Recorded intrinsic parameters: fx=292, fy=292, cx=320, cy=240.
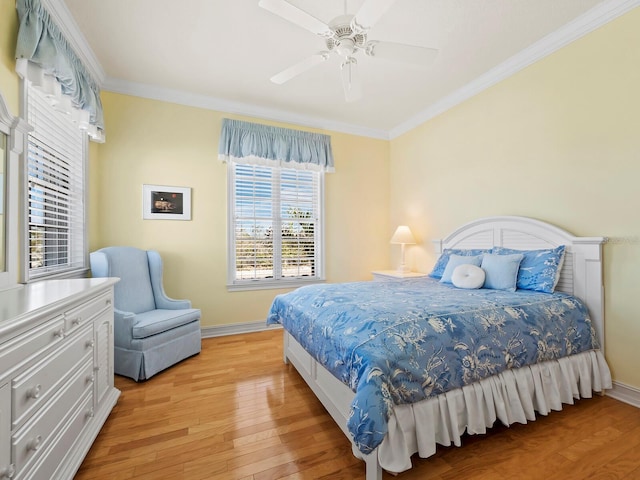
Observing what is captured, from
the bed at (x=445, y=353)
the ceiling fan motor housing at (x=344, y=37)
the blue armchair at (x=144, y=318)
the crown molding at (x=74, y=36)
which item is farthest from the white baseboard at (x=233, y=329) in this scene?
the ceiling fan motor housing at (x=344, y=37)

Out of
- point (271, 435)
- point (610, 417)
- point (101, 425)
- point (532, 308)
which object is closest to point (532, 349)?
point (532, 308)

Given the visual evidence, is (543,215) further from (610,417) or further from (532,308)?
(610,417)

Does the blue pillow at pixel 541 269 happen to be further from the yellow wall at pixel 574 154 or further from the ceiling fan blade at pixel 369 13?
the ceiling fan blade at pixel 369 13

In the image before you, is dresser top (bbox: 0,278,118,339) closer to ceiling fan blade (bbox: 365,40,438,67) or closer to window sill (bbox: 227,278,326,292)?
window sill (bbox: 227,278,326,292)

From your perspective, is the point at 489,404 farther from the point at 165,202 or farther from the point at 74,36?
the point at 74,36

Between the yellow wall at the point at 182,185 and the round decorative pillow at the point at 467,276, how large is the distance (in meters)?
1.88

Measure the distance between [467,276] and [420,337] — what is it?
135cm

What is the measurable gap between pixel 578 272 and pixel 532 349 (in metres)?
0.97

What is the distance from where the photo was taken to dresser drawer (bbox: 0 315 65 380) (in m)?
0.96

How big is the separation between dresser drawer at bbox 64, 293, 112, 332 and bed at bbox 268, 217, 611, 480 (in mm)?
1255

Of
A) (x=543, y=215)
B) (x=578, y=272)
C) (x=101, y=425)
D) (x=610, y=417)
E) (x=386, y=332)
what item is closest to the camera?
(x=386, y=332)

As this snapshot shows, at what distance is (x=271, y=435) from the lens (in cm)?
175

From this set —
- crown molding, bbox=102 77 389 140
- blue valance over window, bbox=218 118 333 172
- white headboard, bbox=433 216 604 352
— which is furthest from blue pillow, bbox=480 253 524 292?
crown molding, bbox=102 77 389 140

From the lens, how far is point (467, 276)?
257 centimetres
